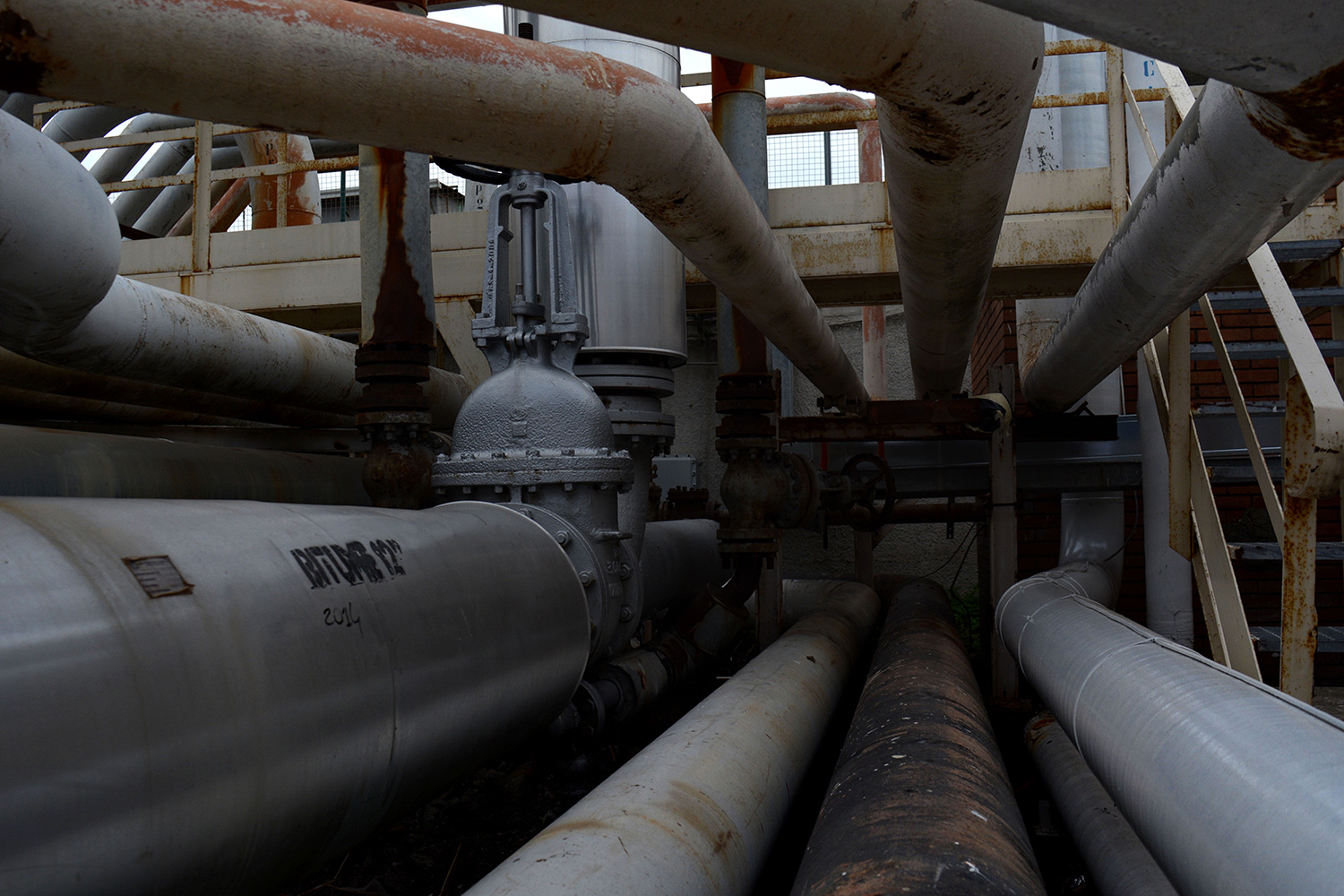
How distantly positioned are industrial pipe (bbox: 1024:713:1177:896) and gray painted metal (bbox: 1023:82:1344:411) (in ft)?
3.56

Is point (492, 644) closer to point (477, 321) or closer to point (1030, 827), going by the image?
point (477, 321)

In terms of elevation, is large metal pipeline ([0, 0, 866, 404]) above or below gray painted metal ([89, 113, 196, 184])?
below

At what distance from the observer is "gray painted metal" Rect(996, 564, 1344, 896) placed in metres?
1.09

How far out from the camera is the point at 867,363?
7.78 meters

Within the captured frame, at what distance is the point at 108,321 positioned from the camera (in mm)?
2643

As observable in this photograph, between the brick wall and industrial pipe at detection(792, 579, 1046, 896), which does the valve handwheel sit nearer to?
the brick wall

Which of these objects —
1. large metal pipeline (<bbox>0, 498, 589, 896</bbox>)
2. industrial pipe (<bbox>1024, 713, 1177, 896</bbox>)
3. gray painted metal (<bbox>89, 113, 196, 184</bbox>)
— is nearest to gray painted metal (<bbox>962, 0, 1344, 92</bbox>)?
large metal pipeline (<bbox>0, 498, 589, 896</bbox>)

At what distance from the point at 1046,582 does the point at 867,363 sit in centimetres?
456

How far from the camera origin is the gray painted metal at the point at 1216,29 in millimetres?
727

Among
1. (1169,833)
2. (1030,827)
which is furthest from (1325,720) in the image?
(1030,827)

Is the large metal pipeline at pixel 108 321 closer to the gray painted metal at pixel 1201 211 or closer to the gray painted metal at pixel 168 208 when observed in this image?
the gray painted metal at pixel 1201 211

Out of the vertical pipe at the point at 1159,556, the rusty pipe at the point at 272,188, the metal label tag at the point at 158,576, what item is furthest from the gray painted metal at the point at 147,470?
the rusty pipe at the point at 272,188

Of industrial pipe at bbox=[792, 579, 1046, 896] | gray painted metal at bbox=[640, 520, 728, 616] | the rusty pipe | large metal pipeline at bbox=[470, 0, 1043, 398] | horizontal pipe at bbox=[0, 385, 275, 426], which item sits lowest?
industrial pipe at bbox=[792, 579, 1046, 896]

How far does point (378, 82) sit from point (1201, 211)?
122cm
